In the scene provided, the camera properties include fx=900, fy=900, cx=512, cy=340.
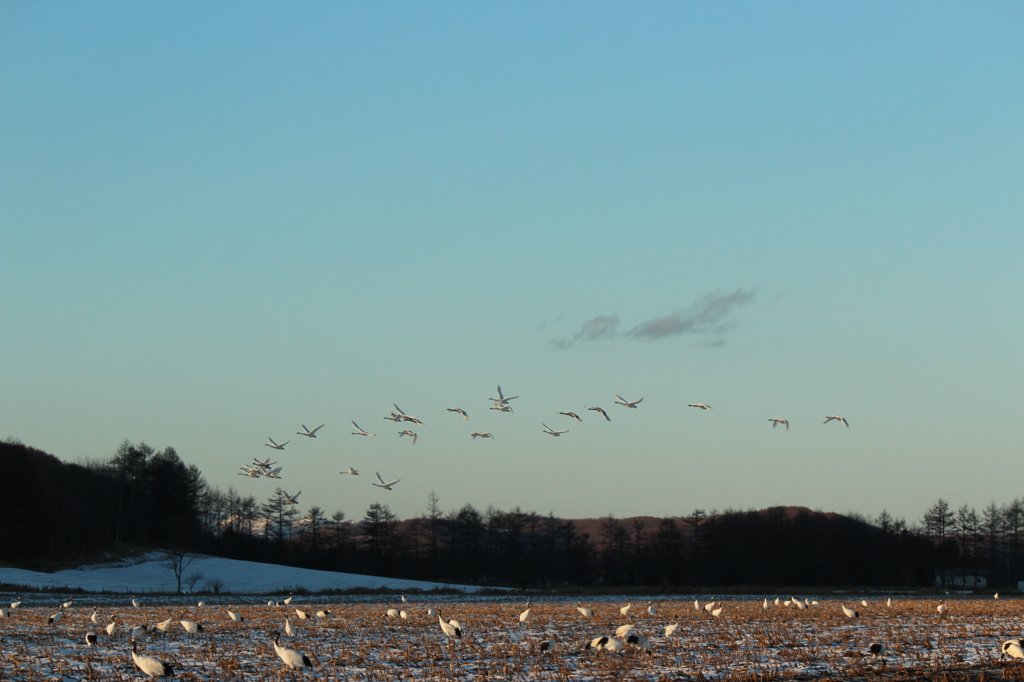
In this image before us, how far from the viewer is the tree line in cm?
10056

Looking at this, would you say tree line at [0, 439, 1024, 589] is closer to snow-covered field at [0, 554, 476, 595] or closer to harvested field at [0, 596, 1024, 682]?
snow-covered field at [0, 554, 476, 595]

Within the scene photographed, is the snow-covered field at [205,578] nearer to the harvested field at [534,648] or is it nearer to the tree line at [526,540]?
the tree line at [526,540]

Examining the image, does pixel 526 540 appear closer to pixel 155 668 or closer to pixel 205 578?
pixel 205 578

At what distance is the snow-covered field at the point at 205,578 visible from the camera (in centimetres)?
6881

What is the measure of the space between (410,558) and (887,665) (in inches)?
3847

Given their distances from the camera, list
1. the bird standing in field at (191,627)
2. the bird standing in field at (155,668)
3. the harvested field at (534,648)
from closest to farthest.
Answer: the bird standing in field at (155,668), the harvested field at (534,648), the bird standing in field at (191,627)

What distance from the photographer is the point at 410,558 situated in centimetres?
11056

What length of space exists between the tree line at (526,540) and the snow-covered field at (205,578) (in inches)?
285

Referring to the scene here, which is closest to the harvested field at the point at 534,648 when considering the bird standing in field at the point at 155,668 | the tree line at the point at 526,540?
the bird standing in field at the point at 155,668

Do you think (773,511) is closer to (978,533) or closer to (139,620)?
(978,533)

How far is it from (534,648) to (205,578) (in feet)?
216

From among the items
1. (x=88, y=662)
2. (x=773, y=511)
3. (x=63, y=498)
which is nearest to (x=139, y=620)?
(x=88, y=662)

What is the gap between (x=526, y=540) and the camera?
121 m

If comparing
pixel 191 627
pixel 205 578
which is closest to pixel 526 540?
pixel 205 578
